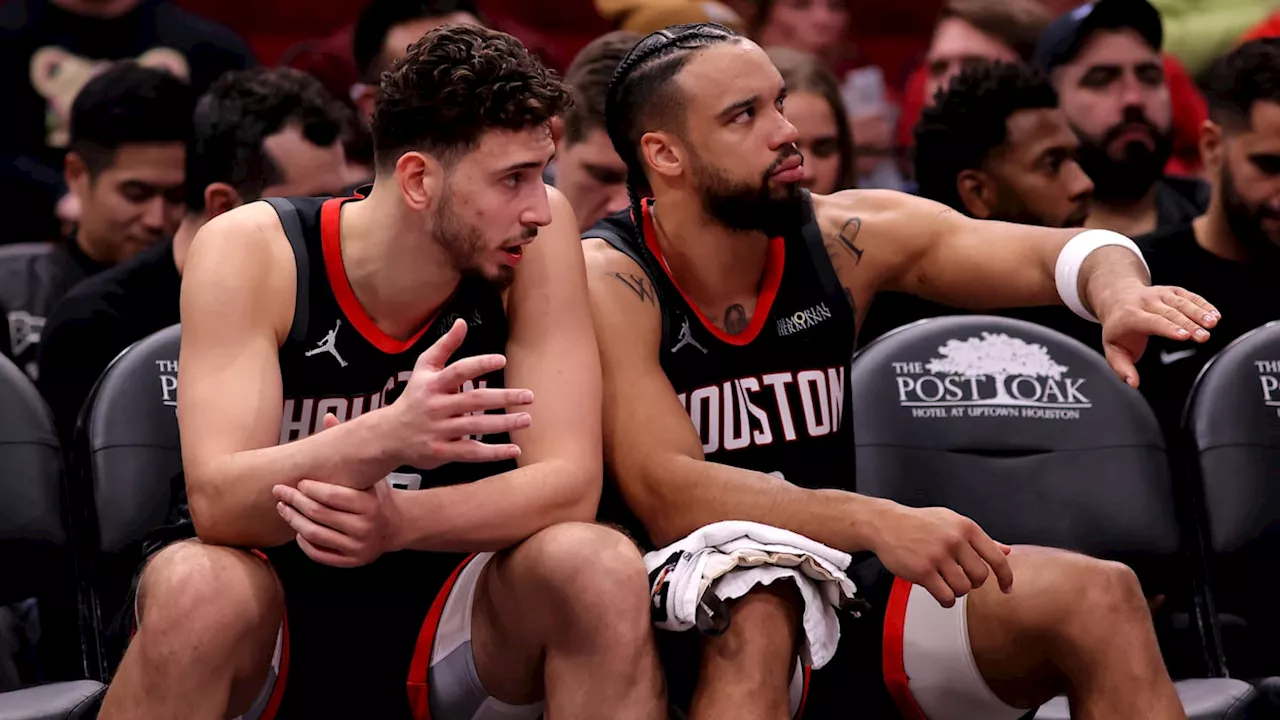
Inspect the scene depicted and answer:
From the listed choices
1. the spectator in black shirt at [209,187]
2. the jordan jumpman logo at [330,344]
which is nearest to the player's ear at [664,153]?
the jordan jumpman logo at [330,344]

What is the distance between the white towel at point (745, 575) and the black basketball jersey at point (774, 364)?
352mm

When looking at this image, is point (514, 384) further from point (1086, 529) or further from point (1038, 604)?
point (1086, 529)

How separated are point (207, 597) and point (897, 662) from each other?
1104 mm

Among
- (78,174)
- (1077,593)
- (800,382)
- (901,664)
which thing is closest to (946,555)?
(1077,593)

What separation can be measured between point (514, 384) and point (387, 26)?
264cm

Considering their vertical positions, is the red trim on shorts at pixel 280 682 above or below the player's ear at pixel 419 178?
below

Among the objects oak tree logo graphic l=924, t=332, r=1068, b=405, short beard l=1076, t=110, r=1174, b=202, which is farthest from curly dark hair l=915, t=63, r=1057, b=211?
oak tree logo graphic l=924, t=332, r=1068, b=405

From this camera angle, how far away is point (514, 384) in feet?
8.80

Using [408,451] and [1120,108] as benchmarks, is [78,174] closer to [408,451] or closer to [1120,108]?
[408,451]

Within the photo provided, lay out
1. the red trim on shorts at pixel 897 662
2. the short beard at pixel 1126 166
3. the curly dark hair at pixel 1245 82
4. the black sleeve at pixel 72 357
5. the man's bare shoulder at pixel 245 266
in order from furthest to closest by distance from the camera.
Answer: the short beard at pixel 1126 166, the curly dark hair at pixel 1245 82, the black sleeve at pixel 72 357, the red trim on shorts at pixel 897 662, the man's bare shoulder at pixel 245 266

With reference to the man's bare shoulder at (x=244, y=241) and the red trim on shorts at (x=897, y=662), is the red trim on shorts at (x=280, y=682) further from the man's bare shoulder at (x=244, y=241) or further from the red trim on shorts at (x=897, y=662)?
the red trim on shorts at (x=897, y=662)

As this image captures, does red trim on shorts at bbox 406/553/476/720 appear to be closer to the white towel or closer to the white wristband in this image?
the white towel

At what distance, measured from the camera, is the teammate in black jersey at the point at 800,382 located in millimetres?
2516

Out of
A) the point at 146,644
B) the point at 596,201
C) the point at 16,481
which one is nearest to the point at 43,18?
the point at 596,201
